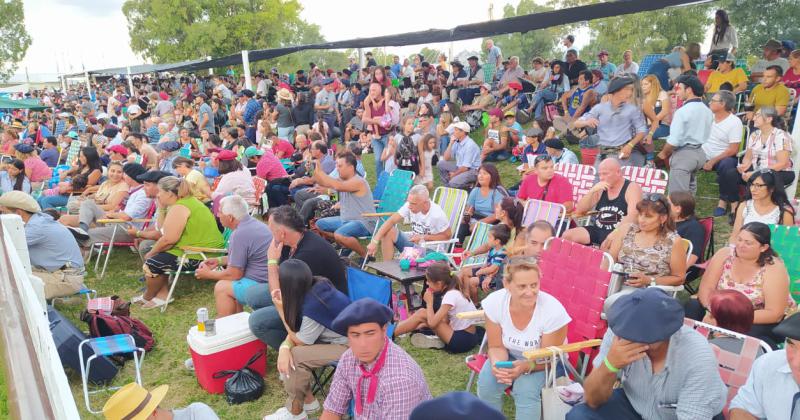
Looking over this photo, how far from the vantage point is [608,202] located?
5652mm

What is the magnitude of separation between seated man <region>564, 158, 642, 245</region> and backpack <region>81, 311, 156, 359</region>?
161 inches

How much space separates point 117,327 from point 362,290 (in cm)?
232

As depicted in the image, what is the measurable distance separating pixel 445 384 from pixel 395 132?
666cm

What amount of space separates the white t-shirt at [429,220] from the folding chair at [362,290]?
5.89 feet

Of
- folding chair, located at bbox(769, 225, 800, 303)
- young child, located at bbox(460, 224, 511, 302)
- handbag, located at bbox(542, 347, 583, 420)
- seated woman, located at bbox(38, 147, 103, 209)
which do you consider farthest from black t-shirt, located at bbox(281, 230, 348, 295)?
seated woman, located at bbox(38, 147, 103, 209)

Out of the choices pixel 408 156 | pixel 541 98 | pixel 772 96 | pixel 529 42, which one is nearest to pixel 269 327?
pixel 408 156

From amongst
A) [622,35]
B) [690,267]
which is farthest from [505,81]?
[622,35]

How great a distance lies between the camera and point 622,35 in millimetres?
31609

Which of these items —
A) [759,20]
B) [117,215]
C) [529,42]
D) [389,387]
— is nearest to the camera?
[389,387]

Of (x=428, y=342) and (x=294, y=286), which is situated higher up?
(x=294, y=286)

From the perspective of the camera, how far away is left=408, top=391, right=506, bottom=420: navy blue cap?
149 centimetres

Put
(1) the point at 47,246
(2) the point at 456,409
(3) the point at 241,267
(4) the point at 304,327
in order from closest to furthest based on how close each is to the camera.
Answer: (2) the point at 456,409 → (4) the point at 304,327 → (3) the point at 241,267 → (1) the point at 47,246

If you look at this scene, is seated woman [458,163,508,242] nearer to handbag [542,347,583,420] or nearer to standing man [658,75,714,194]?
standing man [658,75,714,194]

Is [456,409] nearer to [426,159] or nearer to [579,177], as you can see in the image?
[579,177]
